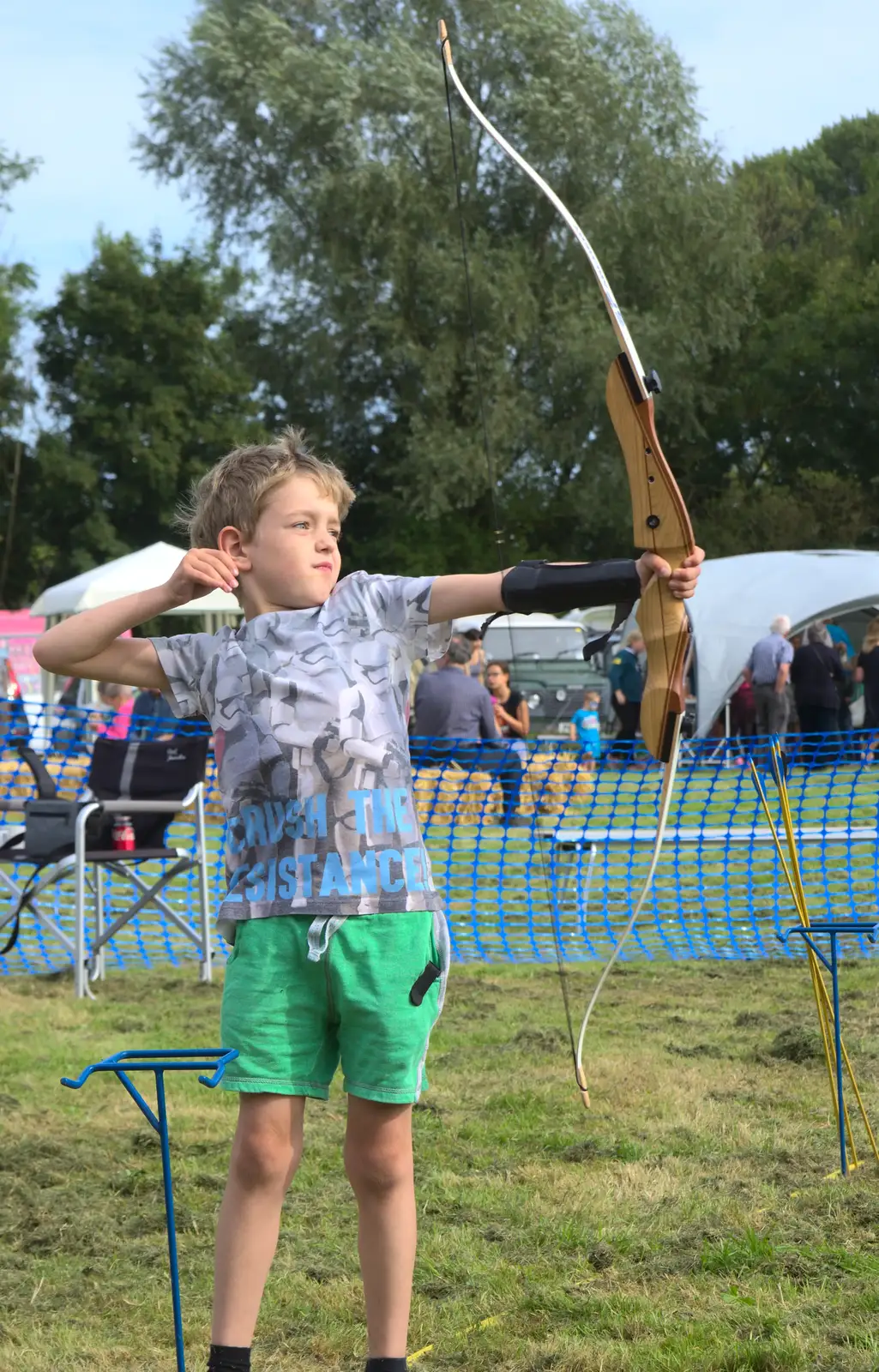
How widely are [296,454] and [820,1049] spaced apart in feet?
10.6

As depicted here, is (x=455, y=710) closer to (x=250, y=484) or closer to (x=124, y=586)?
(x=124, y=586)

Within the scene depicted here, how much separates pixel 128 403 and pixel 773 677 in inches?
907

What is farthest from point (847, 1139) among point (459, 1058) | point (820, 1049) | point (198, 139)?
point (198, 139)

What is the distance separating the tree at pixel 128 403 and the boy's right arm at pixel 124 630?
32.3 metres

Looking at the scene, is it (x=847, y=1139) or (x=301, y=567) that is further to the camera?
(x=847, y=1139)

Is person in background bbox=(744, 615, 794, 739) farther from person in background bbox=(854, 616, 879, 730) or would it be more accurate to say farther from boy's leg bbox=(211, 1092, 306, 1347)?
boy's leg bbox=(211, 1092, 306, 1347)

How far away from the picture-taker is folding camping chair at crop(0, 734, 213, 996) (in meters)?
6.80

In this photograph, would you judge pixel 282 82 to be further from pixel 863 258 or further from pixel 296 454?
pixel 296 454

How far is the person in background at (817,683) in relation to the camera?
52.9ft

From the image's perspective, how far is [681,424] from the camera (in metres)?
33.2

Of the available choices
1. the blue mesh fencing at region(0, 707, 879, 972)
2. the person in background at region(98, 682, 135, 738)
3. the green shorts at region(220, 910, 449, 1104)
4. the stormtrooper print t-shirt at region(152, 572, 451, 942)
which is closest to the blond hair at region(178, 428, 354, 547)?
the stormtrooper print t-shirt at region(152, 572, 451, 942)

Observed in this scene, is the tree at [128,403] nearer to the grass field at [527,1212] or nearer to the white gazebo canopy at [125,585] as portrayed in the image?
the white gazebo canopy at [125,585]

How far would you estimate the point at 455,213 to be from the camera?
2820 cm

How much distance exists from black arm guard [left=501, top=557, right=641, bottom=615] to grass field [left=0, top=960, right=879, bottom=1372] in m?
1.32
